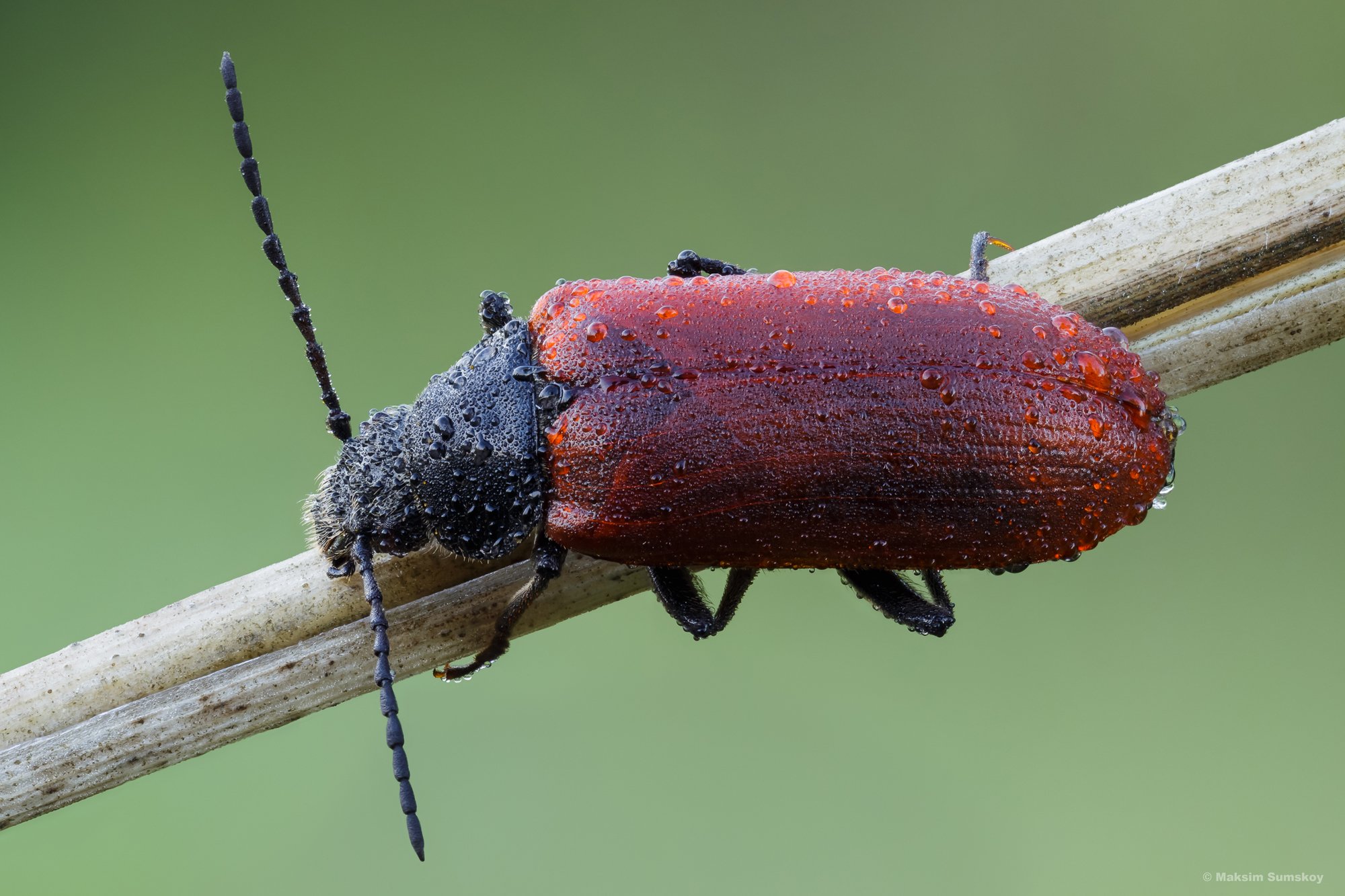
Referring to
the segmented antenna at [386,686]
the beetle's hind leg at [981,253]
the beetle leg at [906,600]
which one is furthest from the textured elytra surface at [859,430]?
the segmented antenna at [386,686]

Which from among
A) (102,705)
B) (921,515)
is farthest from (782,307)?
(102,705)

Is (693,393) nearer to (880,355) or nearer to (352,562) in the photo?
(880,355)

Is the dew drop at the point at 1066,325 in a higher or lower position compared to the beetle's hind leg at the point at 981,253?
lower

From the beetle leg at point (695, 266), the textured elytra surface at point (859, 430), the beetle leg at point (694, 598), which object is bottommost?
the beetle leg at point (694, 598)

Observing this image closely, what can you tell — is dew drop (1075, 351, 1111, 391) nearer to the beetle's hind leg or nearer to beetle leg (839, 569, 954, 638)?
the beetle's hind leg

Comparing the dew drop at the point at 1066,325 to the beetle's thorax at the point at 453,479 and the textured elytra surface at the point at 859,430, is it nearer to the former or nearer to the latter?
the textured elytra surface at the point at 859,430

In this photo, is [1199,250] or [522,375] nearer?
[1199,250]

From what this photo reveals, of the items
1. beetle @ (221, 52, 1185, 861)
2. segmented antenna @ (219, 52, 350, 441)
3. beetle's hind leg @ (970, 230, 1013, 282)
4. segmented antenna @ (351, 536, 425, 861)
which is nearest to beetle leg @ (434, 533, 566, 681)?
beetle @ (221, 52, 1185, 861)
